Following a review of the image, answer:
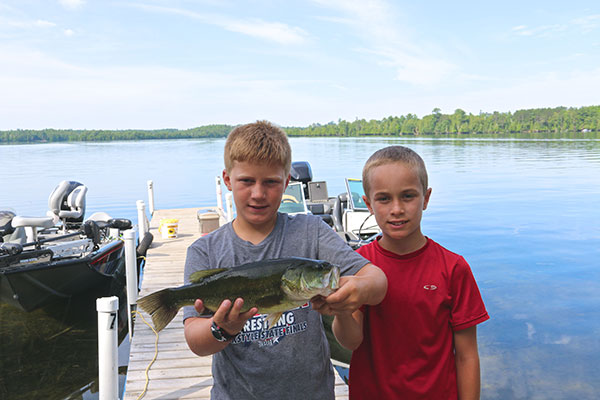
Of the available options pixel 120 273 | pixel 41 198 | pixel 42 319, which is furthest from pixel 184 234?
pixel 41 198

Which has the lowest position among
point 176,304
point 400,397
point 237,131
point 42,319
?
point 42,319

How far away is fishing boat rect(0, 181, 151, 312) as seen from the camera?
771cm

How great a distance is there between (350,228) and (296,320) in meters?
9.22

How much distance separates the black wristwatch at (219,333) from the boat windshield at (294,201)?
8778 millimetres

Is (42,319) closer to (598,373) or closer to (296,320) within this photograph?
(296,320)

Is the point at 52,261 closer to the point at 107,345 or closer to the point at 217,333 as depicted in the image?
the point at 107,345

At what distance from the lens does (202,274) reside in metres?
1.89

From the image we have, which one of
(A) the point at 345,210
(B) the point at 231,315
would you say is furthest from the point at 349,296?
(A) the point at 345,210

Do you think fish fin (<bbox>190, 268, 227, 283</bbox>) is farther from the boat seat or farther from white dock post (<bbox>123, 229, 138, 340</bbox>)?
the boat seat

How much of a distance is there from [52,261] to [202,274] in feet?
24.9

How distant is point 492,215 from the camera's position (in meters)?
24.5

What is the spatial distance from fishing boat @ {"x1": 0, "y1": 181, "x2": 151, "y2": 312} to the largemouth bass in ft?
22.5

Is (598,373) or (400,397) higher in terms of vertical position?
(400,397)

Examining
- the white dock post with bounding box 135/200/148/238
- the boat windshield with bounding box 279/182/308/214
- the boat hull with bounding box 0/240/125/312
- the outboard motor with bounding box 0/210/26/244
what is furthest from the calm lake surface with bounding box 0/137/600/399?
the boat windshield with bounding box 279/182/308/214
